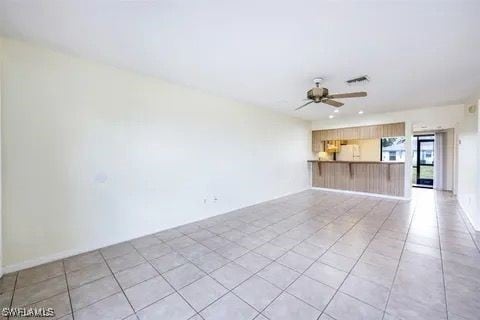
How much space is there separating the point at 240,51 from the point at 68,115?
2.34 m

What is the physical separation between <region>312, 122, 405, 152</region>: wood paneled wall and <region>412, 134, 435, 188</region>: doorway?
2.85 metres

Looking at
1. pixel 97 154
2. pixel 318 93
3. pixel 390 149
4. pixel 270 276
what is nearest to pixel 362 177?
pixel 390 149

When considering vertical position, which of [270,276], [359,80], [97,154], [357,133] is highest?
[359,80]

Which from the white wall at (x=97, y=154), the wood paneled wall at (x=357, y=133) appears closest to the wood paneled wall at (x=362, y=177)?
the wood paneled wall at (x=357, y=133)

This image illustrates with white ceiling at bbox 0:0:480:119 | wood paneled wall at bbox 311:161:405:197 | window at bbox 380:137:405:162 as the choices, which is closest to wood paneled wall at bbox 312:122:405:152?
wood paneled wall at bbox 311:161:405:197

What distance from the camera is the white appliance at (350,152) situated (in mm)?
7581

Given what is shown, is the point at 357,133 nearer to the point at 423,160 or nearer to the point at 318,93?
the point at 423,160

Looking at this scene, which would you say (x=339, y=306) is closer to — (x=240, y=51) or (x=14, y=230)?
(x=240, y=51)

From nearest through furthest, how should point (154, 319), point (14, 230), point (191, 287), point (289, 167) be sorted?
point (154, 319) < point (191, 287) < point (14, 230) < point (289, 167)

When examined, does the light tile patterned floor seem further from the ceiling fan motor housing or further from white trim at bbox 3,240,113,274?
the ceiling fan motor housing

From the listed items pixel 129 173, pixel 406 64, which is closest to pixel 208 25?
pixel 129 173

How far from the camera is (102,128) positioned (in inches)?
117

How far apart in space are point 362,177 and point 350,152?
1.28m

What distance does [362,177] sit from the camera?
6.68 metres
